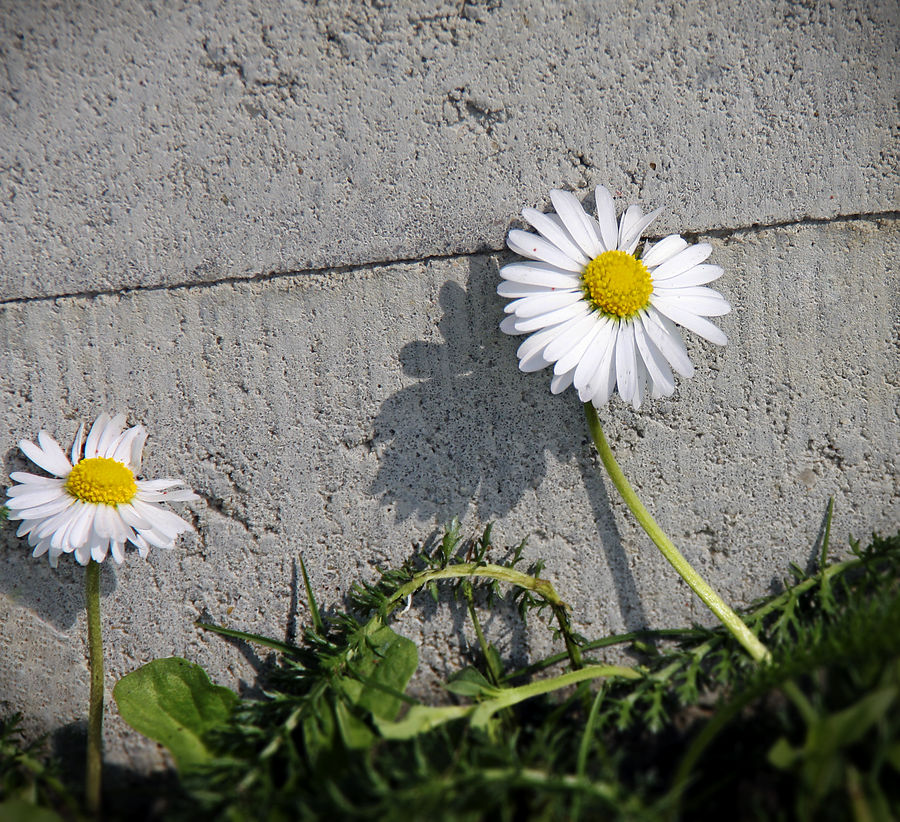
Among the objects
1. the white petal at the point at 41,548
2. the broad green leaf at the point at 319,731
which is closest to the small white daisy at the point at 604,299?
the broad green leaf at the point at 319,731

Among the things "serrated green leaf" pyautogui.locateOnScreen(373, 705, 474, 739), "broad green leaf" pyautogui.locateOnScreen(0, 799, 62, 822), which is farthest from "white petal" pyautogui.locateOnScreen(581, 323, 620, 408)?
"broad green leaf" pyautogui.locateOnScreen(0, 799, 62, 822)

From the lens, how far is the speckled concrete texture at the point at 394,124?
1.10 meters

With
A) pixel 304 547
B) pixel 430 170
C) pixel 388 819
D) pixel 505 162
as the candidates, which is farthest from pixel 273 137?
pixel 388 819

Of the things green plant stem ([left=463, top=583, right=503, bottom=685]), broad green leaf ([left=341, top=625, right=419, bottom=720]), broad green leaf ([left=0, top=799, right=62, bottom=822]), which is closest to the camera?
broad green leaf ([left=0, top=799, right=62, bottom=822])

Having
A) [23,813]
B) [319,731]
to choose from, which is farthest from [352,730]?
[23,813]

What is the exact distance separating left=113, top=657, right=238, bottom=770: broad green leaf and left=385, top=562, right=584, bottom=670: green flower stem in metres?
0.30

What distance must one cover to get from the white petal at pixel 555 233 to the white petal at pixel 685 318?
0.42 ft

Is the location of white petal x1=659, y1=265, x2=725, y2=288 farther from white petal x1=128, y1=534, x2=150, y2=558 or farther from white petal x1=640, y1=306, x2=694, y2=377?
white petal x1=128, y1=534, x2=150, y2=558

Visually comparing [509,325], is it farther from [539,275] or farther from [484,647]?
[484,647]

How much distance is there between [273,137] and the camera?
43.8 inches

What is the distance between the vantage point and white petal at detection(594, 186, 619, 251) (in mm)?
1053

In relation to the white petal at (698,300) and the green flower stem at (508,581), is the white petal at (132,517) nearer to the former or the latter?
the green flower stem at (508,581)

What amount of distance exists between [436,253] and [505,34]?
1.19ft

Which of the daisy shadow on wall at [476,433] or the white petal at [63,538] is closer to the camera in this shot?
the white petal at [63,538]
